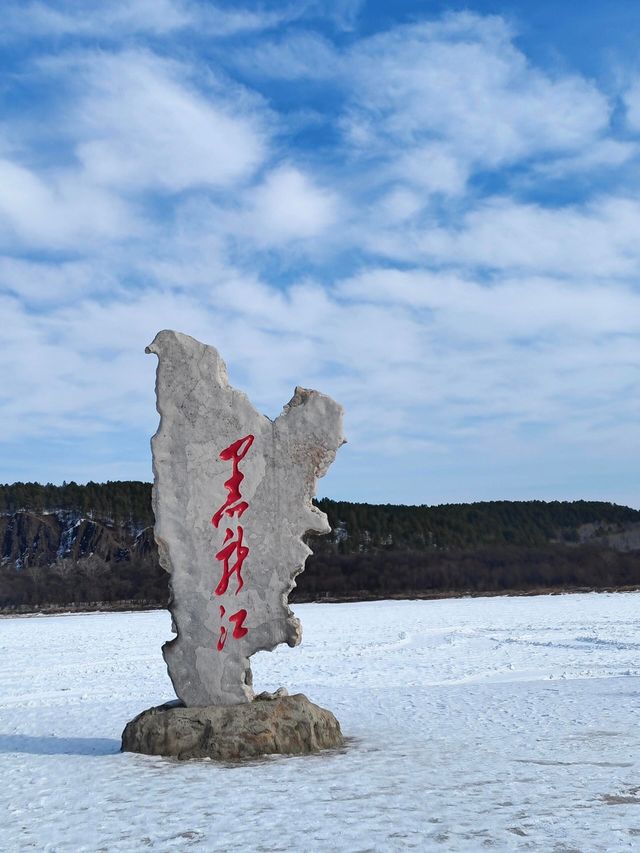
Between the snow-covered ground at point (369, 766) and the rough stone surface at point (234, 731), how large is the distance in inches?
12.9

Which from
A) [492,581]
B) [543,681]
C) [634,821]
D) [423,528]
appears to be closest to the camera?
[634,821]

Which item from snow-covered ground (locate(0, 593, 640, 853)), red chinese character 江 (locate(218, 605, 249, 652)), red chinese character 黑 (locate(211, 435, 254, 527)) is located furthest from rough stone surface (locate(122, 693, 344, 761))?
red chinese character 黑 (locate(211, 435, 254, 527))

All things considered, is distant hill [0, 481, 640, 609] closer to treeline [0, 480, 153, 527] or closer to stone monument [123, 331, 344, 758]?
treeline [0, 480, 153, 527]

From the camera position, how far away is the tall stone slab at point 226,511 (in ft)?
37.6

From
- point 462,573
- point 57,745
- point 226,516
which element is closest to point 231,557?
point 226,516

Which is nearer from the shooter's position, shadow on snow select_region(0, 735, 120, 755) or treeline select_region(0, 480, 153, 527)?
shadow on snow select_region(0, 735, 120, 755)

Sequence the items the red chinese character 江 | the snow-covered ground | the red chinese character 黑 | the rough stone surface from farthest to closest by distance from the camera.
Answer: the red chinese character 黑, the red chinese character 江, the rough stone surface, the snow-covered ground

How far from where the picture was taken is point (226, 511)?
11672 mm

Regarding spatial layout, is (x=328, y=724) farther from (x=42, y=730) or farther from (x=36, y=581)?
(x=36, y=581)

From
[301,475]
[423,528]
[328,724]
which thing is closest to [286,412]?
[301,475]

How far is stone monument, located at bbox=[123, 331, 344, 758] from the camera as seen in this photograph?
11422 mm

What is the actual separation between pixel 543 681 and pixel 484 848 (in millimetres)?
11867

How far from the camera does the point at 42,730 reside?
1333cm

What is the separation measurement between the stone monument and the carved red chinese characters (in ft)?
0.04
